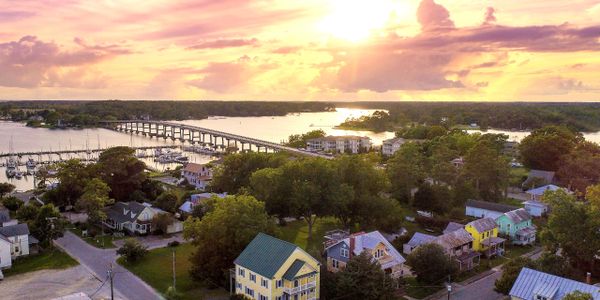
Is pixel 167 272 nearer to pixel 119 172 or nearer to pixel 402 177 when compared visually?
pixel 119 172

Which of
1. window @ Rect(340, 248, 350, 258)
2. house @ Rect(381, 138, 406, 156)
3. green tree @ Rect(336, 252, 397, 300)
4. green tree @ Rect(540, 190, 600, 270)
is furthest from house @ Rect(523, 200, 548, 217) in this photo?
house @ Rect(381, 138, 406, 156)

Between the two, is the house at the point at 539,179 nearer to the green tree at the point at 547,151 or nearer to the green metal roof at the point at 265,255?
the green tree at the point at 547,151

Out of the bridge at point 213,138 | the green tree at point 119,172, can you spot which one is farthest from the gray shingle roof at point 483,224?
the bridge at point 213,138

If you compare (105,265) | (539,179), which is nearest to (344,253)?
(105,265)

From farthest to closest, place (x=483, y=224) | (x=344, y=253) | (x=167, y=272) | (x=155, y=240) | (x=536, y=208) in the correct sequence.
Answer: (x=536, y=208) < (x=155, y=240) < (x=483, y=224) < (x=167, y=272) < (x=344, y=253)

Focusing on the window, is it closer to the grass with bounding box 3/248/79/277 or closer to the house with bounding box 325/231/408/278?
the house with bounding box 325/231/408/278

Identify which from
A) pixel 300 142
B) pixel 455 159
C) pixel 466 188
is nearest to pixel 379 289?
pixel 466 188

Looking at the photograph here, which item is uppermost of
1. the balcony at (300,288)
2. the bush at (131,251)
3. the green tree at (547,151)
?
the green tree at (547,151)
